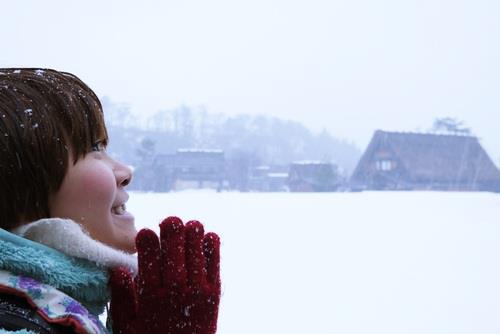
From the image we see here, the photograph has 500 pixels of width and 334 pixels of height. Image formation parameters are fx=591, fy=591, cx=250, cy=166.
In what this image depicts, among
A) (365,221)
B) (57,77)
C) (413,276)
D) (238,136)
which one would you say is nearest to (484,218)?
(365,221)

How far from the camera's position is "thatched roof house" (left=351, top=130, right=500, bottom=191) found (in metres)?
32.2

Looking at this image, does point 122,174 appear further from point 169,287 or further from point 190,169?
point 190,169

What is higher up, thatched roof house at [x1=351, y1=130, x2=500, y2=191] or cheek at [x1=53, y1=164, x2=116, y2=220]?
cheek at [x1=53, y1=164, x2=116, y2=220]

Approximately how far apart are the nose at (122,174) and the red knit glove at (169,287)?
0.10 m

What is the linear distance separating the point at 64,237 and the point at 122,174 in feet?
0.42

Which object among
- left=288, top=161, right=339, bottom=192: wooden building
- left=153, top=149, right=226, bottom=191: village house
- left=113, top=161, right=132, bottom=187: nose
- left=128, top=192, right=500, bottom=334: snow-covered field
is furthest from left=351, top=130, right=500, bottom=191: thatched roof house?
left=113, top=161, right=132, bottom=187: nose

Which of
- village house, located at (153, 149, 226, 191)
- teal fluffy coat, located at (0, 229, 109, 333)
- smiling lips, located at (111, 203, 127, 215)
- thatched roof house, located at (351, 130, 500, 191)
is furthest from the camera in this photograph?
thatched roof house, located at (351, 130, 500, 191)

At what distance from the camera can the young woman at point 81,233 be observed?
2.34ft

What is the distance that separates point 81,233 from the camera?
28.6 inches

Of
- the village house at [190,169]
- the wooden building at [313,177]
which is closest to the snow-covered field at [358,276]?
the village house at [190,169]

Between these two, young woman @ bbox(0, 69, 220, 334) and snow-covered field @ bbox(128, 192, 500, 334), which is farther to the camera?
snow-covered field @ bbox(128, 192, 500, 334)

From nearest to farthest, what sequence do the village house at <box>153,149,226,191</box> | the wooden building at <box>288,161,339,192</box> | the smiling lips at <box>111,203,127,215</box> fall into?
the smiling lips at <box>111,203,127,215</box> < the village house at <box>153,149,226,191</box> < the wooden building at <box>288,161,339,192</box>

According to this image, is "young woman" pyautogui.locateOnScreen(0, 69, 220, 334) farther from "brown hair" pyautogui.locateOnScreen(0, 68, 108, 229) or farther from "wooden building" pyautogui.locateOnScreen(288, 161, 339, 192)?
"wooden building" pyautogui.locateOnScreen(288, 161, 339, 192)

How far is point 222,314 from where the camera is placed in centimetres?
449
